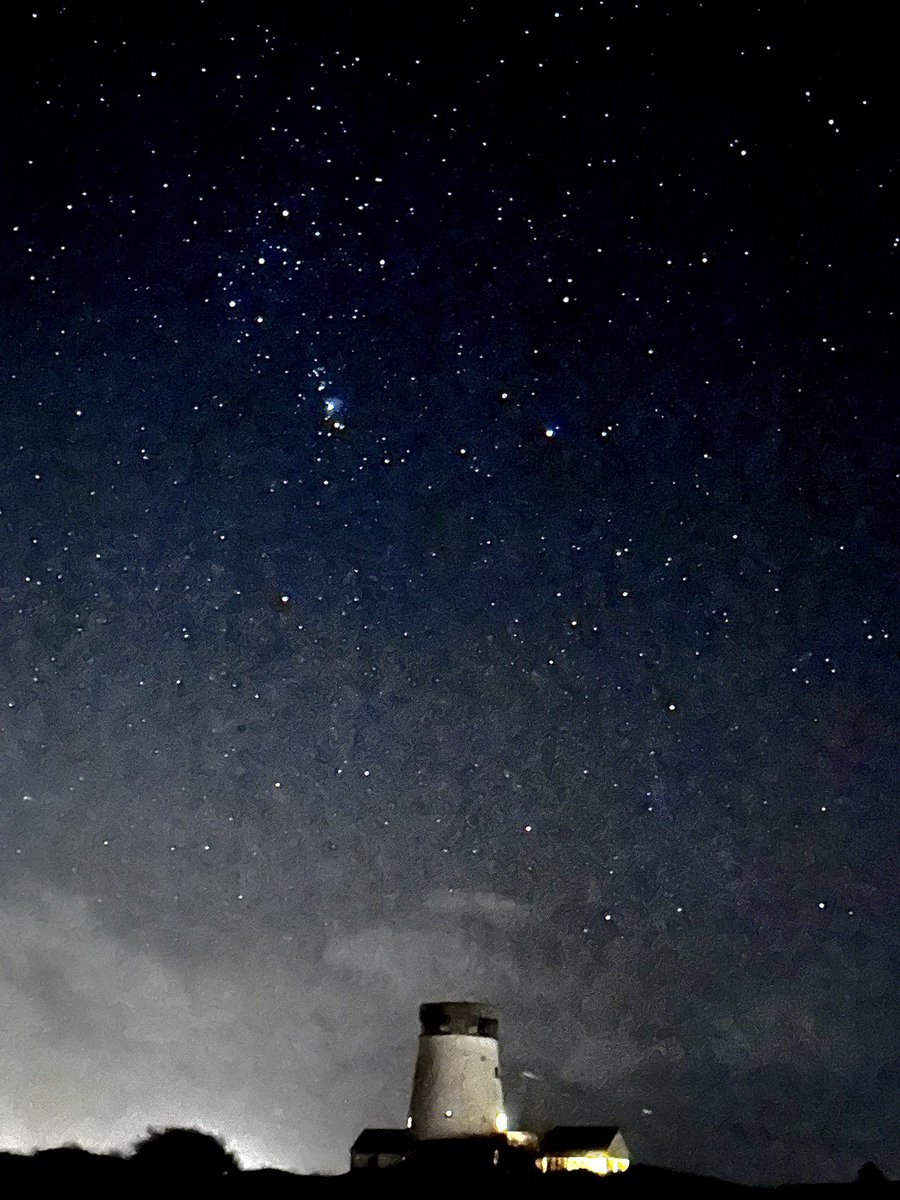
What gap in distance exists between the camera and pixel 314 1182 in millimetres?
28953

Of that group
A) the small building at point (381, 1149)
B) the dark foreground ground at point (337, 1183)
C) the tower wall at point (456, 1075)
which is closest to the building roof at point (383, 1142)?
the small building at point (381, 1149)

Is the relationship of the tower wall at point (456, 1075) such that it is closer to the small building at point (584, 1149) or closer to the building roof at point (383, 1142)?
the building roof at point (383, 1142)

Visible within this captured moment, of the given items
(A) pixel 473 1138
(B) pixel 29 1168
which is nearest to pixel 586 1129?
(A) pixel 473 1138

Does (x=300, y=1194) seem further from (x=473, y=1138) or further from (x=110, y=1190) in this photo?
(x=473, y=1138)

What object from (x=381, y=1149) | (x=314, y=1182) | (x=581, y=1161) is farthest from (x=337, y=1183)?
(x=581, y=1161)

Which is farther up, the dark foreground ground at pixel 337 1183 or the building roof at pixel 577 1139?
the building roof at pixel 577 1139

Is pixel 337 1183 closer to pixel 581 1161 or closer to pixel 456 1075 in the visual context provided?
pixel 581 1161

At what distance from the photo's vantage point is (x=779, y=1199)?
26.8 metres

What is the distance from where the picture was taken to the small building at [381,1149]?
126 ft

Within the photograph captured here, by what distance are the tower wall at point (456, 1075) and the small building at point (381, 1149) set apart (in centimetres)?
62

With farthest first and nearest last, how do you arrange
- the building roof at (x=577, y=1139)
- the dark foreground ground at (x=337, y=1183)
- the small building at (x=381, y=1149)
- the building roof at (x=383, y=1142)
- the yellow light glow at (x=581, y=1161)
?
the building roof at (x=383, y=1142) < the building roof at (x=577, y=1139) < the small building at (x=381, y=1149) < the yellow light glow at (x=581, y=1161) < the dark foreground ground at (x=337, y=1183)

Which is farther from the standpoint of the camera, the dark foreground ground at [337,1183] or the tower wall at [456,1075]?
the tower wall at [456,1075]

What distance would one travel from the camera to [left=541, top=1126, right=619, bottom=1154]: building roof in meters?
38.6

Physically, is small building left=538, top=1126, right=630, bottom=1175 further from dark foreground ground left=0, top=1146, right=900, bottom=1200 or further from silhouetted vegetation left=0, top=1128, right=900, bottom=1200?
dark foreground ground left=0, top=1146, right=900, bottom=1200
